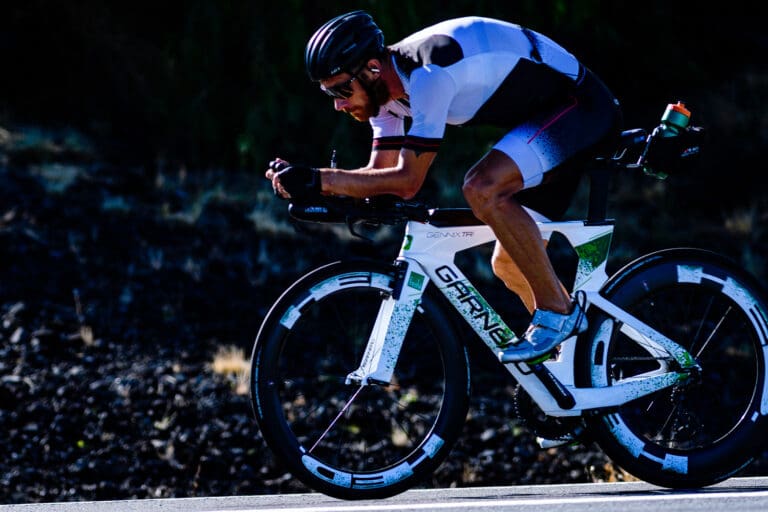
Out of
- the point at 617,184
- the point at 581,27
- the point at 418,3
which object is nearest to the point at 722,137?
the point at 617,184

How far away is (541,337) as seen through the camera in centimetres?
555

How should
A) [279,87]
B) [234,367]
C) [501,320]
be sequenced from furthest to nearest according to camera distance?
1. [279,87]
2. [234,367]
3. [501,320]

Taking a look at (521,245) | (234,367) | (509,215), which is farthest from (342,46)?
(234,367)

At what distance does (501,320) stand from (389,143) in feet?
3.22

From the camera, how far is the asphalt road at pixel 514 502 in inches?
214

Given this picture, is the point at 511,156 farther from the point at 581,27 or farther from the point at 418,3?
the point at 581,27

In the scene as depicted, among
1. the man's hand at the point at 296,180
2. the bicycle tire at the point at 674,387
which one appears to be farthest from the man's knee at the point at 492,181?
the bicycle tire at the point at 674,387

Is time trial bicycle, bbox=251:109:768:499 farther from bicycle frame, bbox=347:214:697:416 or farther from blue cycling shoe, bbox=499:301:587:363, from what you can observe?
blue cycling shoe, bbox=499:301:587:363

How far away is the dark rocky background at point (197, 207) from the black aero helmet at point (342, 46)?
162 inches

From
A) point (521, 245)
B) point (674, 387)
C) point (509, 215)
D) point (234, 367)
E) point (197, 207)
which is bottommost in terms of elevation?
point (674, 387)

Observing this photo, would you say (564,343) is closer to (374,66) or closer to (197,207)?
(374,66)

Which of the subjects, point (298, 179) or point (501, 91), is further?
point (501, 91)

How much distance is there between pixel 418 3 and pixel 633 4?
10.7ft

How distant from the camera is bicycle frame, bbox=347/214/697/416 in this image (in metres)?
5.60
